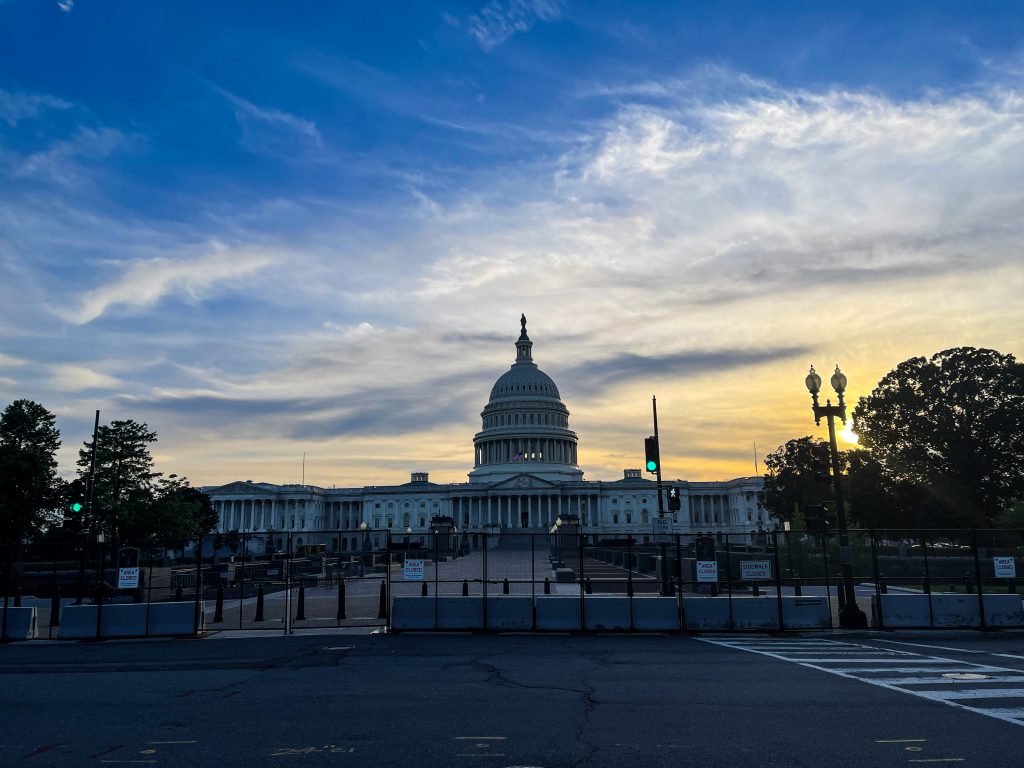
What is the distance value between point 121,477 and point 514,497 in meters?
98.2

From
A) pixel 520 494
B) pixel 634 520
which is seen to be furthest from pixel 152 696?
pixel 634 520

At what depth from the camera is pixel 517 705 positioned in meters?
11.9

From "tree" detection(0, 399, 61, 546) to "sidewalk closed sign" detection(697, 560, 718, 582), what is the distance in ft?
160

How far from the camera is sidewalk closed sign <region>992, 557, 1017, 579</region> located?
24.2m

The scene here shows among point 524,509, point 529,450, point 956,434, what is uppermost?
point 529,450

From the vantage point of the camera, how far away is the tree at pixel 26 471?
56000 millimetres

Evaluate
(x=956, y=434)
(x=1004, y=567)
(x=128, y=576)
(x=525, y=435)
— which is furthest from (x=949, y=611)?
(x=525, y=435)

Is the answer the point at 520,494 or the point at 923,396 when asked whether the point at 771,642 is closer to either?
the point at 923,396

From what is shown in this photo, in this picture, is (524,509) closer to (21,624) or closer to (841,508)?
(841,508)

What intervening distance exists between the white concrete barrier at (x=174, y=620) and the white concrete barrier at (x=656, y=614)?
13.1 metres

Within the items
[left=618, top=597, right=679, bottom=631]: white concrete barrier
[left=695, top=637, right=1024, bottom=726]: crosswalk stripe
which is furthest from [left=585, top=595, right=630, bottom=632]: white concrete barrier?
[left=695, top=637, right=1024, bottom=726]: crosswalk stripe

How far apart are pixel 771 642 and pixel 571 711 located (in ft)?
36.3

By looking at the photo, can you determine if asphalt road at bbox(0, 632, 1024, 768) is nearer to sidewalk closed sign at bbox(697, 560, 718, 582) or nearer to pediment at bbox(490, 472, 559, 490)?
sidewalk closed sign at bbox(697, 560, 718, 582)

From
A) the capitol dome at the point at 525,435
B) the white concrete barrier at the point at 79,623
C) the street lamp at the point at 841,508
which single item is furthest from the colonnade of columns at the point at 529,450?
the white concrete barrier at the point at 79,623
